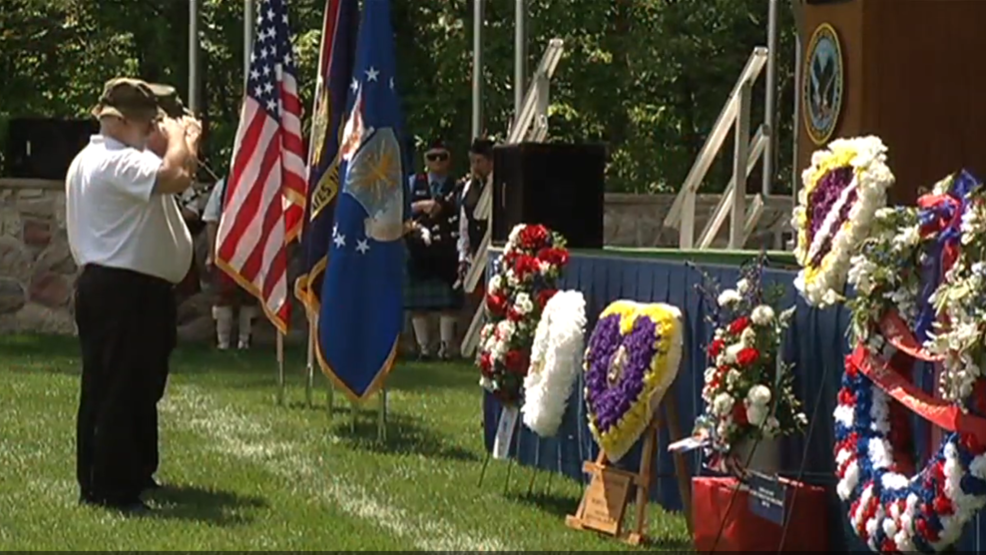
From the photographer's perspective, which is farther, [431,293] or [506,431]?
[431,293]

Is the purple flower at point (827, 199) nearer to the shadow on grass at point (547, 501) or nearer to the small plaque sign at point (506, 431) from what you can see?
the shadow on grass at point (547, 501)

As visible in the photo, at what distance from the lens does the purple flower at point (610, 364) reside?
9.20m

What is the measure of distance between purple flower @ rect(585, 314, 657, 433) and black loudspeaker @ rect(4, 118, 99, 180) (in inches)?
459

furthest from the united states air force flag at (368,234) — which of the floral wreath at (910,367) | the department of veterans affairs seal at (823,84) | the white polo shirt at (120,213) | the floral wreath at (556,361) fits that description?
the floral wreath at (910,367)

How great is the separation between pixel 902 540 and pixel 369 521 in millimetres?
3049

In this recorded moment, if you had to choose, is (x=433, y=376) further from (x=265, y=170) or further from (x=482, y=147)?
(x=265, y=170)

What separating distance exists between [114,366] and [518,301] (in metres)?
2.18

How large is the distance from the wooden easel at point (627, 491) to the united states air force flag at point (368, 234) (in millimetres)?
3217

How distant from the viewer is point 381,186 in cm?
1245

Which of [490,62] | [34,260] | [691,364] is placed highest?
[490,62]

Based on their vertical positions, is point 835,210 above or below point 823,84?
below

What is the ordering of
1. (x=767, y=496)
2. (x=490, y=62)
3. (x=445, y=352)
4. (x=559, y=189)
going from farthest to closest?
1. (x=490, y=62)
2. (x=445, y=352)
3. (x=559, y=189)
4. (x=767, y=496)

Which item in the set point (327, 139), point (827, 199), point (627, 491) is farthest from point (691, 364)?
point (327, 139)

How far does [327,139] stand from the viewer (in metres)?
13.2
